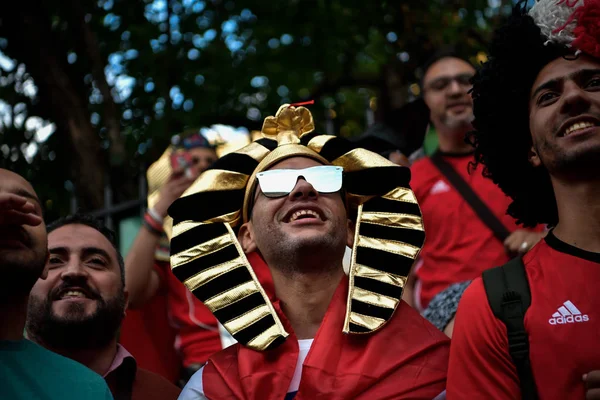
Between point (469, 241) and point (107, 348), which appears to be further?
point (469, 241)

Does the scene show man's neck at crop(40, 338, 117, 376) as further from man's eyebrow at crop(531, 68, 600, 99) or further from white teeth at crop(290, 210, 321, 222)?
man's eyebrow at crop(531, 68, 600, 99)

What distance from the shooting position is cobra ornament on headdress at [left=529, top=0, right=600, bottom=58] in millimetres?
3182

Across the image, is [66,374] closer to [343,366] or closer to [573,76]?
[343,366]

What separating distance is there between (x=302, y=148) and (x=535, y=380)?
5.46ft

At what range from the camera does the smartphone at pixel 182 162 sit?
5.70 meters

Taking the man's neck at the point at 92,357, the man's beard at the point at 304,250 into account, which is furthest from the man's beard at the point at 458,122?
the man's neck at the point at 92,357

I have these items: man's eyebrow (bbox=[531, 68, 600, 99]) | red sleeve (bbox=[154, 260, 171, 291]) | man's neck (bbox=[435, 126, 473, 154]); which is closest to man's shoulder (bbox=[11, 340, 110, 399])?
man's eyebrow (bbox=[531, 68, 600, 99])

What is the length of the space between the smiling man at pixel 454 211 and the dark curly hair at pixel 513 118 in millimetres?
728

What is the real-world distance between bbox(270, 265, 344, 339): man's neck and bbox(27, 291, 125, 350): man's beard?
0.93 metres

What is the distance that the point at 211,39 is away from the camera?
27.3 ft

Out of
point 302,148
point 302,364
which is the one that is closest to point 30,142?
point 302,148

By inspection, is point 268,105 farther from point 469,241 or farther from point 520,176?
point 520,176

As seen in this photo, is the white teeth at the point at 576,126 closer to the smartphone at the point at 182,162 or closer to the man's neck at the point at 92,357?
the man's neck at the point at 92,357

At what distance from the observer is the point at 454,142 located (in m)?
5.24
